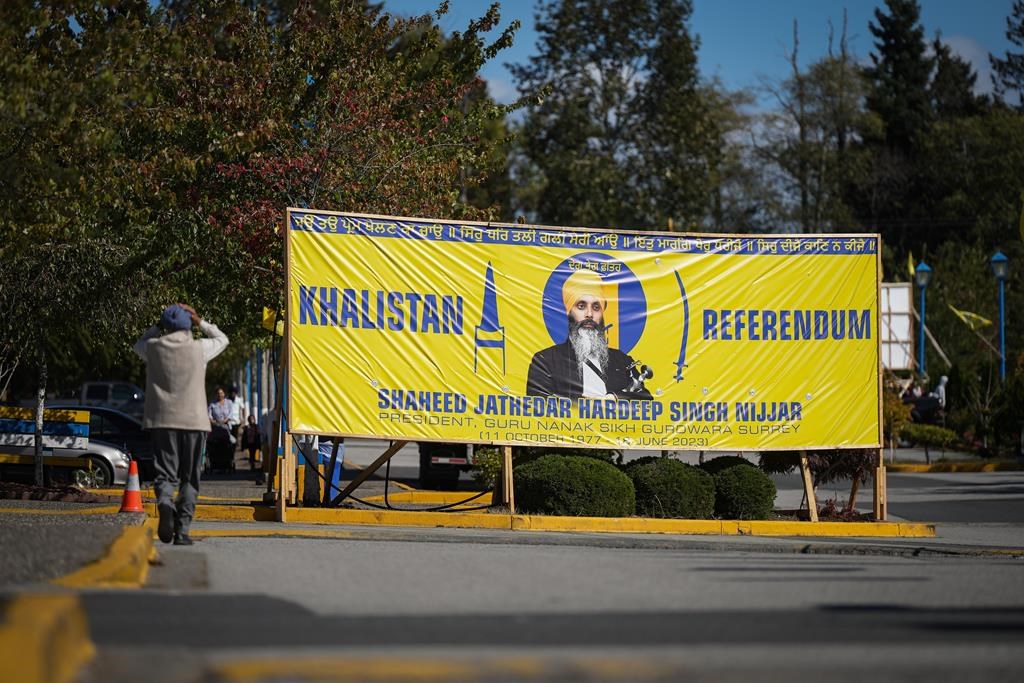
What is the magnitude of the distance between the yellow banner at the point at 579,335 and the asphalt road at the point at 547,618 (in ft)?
14.5

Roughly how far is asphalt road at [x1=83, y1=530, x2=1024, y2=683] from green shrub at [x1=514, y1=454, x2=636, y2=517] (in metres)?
3.88

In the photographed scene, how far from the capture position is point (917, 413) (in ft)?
131

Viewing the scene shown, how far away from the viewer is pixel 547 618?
7797 millimetres

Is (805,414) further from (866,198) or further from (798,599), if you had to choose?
(866,198)

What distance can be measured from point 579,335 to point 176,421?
6.07 metres

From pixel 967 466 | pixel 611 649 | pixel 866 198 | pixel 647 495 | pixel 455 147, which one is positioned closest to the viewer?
pixel 611 649

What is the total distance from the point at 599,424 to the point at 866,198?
58949 millimetres

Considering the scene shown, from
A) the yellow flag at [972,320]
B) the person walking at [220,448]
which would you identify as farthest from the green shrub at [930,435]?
the person walking at [220,448]

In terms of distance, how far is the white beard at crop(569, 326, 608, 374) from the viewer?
54.1 feet

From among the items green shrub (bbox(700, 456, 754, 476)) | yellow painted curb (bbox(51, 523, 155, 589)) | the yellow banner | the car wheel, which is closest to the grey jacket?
yellow painted curb (bbox(51, 523, 155, 589))

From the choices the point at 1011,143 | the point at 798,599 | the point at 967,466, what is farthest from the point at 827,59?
the point at 798,599

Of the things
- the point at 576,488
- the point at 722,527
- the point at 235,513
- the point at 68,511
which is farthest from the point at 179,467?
the point at 722,527

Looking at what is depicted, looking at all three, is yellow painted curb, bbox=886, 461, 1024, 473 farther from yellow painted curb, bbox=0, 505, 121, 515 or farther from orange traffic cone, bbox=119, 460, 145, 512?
orange traffic cone, bbox=119, 460, 145, 512

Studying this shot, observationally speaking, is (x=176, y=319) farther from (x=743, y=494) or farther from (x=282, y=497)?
(x=743, y=494)
